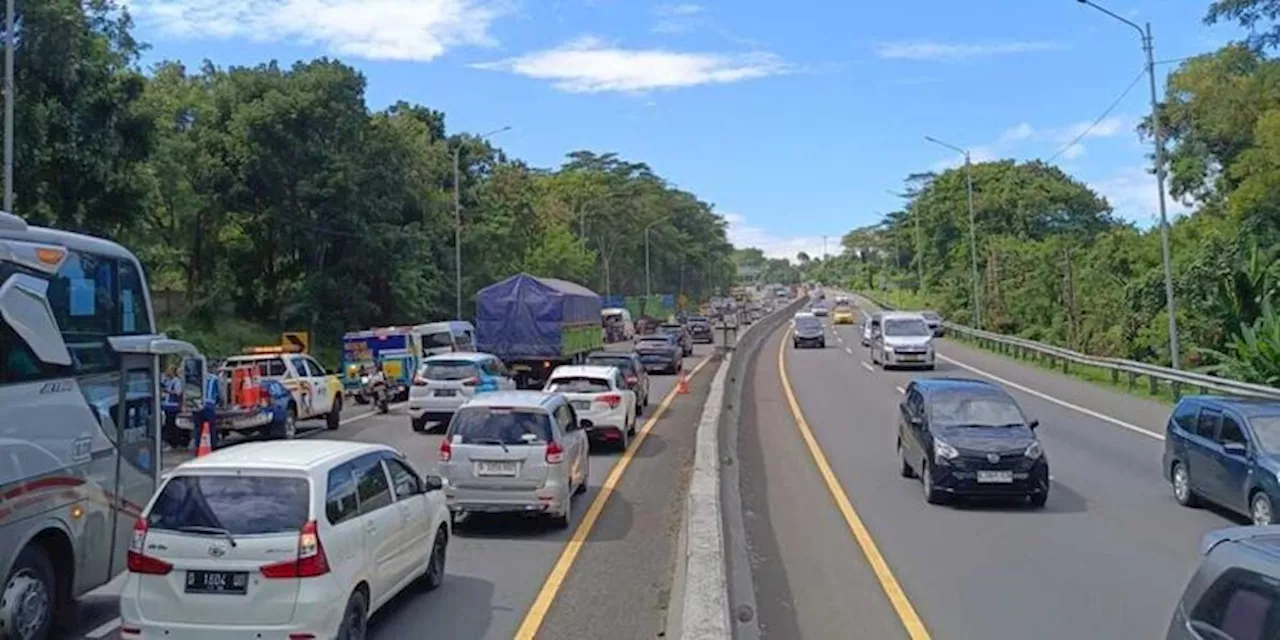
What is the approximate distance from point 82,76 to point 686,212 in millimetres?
122662

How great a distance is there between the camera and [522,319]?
3597 cm

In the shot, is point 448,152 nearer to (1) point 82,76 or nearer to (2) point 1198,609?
(1) point 82,76

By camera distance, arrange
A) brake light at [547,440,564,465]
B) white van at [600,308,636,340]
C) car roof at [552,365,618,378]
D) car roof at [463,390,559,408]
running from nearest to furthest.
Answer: brake light at [547,440,564,465] < car roof at [463,390,559,408] < car roof at [552,365,618,378] < white van at [600,308,636,340]

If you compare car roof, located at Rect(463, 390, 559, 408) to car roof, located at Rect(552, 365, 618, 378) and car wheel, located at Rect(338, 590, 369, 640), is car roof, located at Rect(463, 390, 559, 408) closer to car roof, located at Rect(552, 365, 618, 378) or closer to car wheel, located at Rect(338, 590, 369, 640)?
car wheel, located at Rect(338, 590, 369, 640)

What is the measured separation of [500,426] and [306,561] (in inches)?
241

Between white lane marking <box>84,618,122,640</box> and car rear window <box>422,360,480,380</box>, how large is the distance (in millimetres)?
16210

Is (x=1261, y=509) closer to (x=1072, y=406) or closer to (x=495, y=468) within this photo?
(x=495, y=468)

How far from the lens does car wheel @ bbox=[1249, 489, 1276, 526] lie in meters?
13.0

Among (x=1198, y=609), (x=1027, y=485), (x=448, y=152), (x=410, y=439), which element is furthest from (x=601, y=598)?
(x=448, y=152)

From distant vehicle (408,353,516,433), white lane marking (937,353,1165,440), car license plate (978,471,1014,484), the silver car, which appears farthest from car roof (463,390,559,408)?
white lane marking (937,353,1165,440)

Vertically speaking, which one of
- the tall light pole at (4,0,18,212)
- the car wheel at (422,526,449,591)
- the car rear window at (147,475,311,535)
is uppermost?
the tall light pole at (4,0,18,212)

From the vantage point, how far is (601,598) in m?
10.6

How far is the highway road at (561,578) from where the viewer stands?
31.4ft

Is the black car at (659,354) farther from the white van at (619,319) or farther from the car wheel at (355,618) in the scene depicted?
the car wheel at (355,618)
